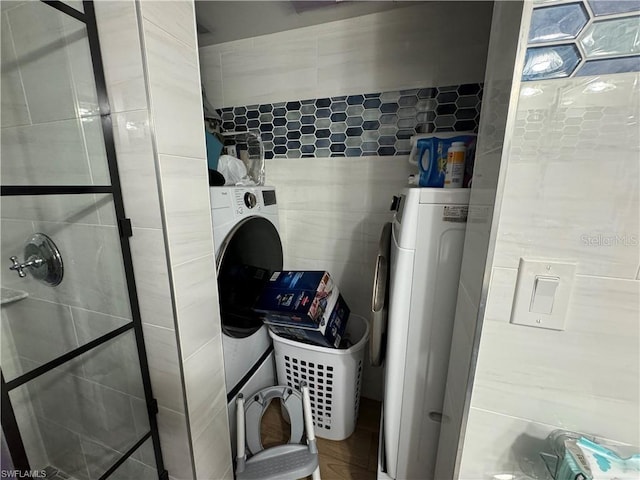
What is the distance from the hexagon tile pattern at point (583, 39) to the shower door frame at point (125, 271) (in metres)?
0.94

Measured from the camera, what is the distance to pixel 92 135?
722 mm

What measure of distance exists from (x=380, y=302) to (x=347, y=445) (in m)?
0.87

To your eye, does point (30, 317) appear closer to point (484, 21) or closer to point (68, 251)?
point (68, 251)

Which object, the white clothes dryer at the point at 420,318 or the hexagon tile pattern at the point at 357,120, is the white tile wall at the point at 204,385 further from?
the hexagon tile pattern at the point at 357,120

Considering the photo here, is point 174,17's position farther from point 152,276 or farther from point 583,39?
point 583,39

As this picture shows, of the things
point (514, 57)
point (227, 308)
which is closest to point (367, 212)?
point (227, 308)

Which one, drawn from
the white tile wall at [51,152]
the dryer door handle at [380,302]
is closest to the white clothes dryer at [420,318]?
the dryer door handle at [380,302]

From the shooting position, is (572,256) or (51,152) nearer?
(572,256)

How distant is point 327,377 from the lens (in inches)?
46.8

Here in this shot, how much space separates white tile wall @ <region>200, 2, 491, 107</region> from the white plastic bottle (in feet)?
2.14

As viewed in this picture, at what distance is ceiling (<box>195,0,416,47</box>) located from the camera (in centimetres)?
110

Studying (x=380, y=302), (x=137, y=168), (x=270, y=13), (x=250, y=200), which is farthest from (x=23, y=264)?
(x=270, y=13)

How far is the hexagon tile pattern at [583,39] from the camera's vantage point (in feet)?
1.17

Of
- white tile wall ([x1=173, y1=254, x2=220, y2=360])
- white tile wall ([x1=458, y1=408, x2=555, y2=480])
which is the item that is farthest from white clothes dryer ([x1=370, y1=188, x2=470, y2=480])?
white tile wall ([x1=173, y1=254, x2=220, y2=360])
